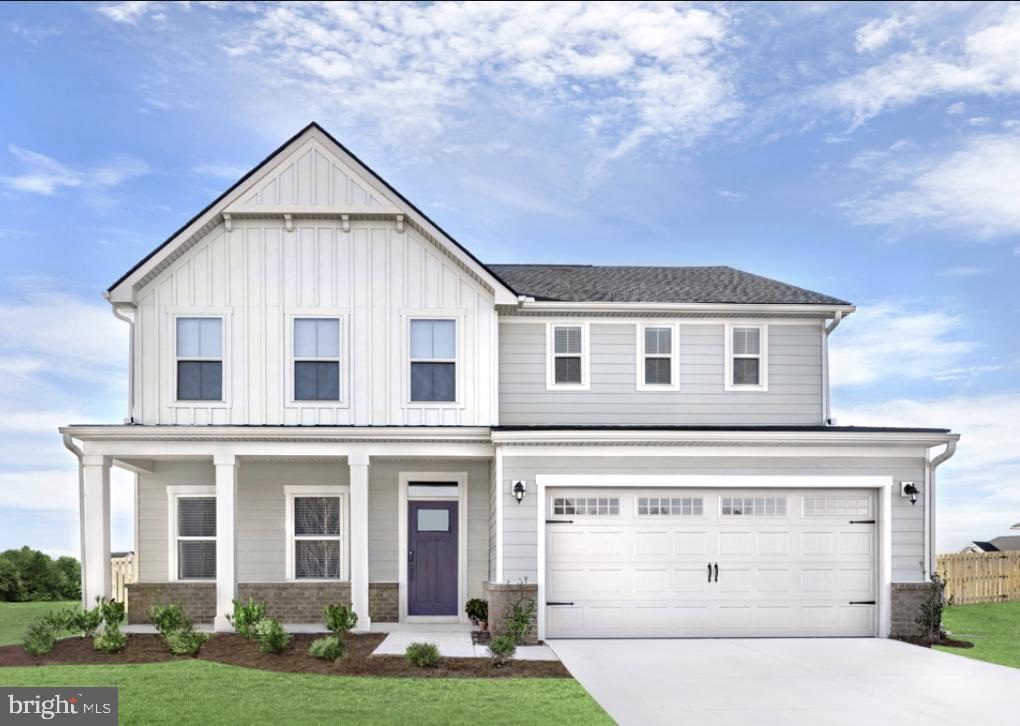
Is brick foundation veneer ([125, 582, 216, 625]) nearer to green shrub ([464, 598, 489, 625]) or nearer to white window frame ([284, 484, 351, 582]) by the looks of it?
white window frame ([284, 484, 351, 582])

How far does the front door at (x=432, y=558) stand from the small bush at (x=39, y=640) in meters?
6.55

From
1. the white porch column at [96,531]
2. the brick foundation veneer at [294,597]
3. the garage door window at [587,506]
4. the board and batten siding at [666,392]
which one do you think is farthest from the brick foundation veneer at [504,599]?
the white porch column at [96,531]

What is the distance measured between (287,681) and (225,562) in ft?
17.5

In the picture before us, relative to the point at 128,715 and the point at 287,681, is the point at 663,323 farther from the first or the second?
the point at 128,715

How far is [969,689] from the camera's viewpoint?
12.5 m

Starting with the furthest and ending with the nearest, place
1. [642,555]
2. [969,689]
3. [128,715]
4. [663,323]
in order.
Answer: [663,323], [642,555], [969,689], [128,715]

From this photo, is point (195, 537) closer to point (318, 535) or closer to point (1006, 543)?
point (318, 535)

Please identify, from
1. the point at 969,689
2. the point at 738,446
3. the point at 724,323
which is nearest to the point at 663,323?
the point at 724,323

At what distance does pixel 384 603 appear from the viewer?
19438mm

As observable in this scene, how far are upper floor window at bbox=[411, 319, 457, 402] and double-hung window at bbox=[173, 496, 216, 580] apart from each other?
4.94 metres

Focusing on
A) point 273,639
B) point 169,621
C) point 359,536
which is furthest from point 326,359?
point 273,639

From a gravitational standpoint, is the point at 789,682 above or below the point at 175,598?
above

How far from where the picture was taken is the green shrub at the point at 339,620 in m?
16.5

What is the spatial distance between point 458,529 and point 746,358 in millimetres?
6648
